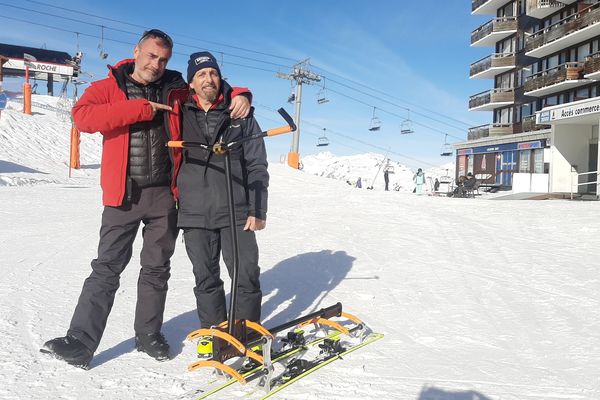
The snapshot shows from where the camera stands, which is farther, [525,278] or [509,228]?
[509,228]

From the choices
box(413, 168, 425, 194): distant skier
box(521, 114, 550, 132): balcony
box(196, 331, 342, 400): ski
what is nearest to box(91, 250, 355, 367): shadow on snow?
box(196, 331, 342, 400): ski

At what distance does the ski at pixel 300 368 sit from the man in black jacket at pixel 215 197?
1.46 feet

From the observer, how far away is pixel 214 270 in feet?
10.7

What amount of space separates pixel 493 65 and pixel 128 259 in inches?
1661

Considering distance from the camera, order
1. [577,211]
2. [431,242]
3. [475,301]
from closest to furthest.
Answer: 1. [475,301]
2. [431,242]
3. [577,211]

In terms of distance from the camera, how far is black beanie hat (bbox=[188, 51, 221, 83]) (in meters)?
3.04

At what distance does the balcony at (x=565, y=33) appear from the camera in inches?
1121

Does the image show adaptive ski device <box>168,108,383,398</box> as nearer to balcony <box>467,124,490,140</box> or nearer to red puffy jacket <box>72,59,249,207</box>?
red puffy jacket <box>72,59,249,207</box>

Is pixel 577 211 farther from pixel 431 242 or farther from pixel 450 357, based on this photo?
pixel 450 357

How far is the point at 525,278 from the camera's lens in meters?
→ 5.97


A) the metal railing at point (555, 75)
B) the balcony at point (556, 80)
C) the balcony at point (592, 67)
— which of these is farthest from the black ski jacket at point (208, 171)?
the metal railing at point (555, 75)

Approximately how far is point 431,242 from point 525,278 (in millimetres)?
2435

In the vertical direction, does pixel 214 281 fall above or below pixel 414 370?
above

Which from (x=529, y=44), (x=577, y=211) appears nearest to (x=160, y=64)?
(x=577, y=211)
